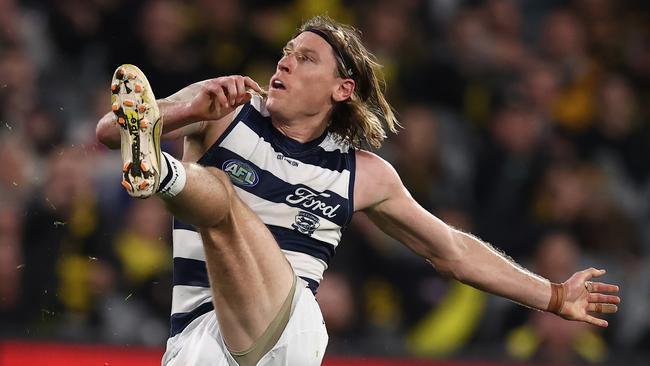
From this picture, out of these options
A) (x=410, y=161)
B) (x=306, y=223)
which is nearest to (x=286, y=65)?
(x=306, y=223)

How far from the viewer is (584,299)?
5.26 metres

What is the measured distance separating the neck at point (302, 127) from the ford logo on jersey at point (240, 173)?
28 centimetres

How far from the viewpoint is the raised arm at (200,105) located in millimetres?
4379

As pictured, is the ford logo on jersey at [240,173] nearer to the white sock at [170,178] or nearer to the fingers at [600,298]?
the white sock at [170,178]

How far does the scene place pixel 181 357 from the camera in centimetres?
468

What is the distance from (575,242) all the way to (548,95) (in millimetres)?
1339

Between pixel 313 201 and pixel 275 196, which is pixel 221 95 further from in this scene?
pixel 313 201

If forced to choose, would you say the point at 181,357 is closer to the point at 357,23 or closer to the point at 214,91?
the point at 214,91

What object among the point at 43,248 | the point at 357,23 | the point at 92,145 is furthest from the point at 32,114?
the point at 357,23

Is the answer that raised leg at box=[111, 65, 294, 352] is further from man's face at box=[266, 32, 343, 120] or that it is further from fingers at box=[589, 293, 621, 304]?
fingers at box=[589, 293, 621, 304]

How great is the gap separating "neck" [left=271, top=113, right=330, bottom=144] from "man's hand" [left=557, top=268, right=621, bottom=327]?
1293 millimetres

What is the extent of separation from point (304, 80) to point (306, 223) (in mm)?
630

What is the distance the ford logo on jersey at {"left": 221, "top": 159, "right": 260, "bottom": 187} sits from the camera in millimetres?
4797

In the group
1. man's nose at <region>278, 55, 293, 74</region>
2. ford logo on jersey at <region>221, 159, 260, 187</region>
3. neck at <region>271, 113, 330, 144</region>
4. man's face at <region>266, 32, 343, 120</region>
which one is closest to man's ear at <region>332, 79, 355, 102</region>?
man's face at <region>266, 32, 343, 120</region>
